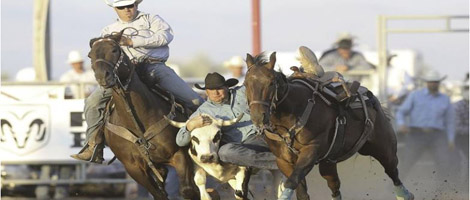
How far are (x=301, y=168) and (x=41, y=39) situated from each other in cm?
754

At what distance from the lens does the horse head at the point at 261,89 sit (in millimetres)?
9156

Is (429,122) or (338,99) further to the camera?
(429,122)

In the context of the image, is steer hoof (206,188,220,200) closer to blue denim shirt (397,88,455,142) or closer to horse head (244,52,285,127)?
horse head (244,52,285,127)

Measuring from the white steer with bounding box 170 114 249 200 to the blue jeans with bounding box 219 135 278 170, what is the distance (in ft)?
0.32

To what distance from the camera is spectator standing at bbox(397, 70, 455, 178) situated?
17.0m

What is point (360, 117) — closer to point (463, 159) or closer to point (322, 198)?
point (322, 198)

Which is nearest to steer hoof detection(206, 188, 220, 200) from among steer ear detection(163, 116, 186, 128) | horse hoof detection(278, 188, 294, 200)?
steer ear detection(163, 116, 186, 128)

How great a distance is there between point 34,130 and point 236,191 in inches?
158

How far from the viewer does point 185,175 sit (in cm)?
1044

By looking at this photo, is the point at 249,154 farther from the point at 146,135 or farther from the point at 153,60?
the point at 153,60

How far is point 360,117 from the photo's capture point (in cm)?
1077

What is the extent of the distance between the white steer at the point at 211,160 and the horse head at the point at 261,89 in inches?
39.0

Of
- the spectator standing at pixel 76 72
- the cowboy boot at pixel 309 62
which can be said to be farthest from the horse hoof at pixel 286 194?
the spectator standing at pixel 76 72

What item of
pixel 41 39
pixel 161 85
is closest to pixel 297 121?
pixel 161 85
